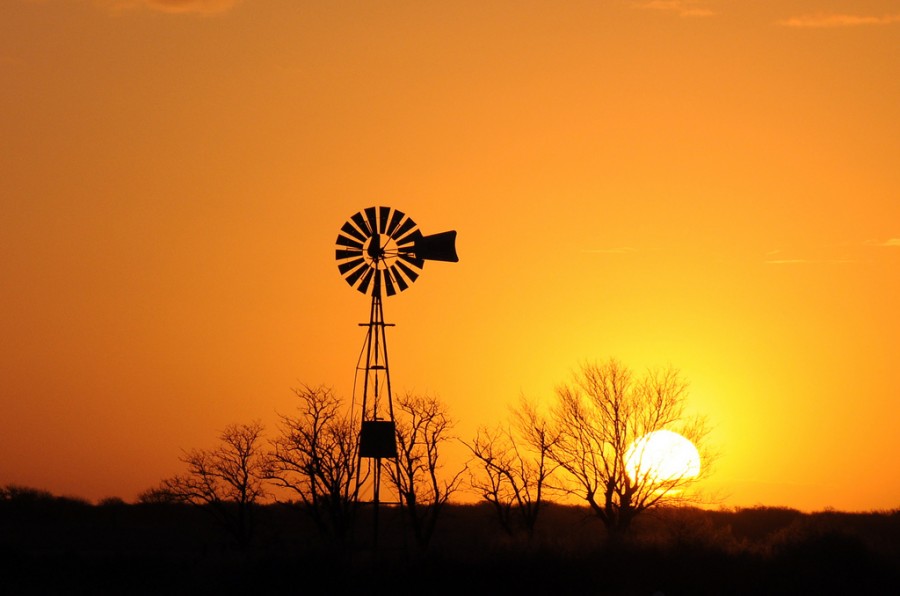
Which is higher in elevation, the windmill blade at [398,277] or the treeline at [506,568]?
the windmill blade at [398,277]

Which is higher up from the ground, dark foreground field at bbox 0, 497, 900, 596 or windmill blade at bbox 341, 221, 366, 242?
windmill blade at bbox 341, 221, 366, 242

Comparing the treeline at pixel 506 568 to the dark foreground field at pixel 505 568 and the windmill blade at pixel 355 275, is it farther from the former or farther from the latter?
the windmill blade at pixel 355 275

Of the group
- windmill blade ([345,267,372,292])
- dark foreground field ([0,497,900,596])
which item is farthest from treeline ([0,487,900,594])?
windmill blade ([345,267,372,292])

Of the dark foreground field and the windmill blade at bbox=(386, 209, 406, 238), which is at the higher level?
the windmill blade at bbox=(386, 209, 406, 238)

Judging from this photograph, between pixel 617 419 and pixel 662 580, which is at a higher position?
pixel 617 419

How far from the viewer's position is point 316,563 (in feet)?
107

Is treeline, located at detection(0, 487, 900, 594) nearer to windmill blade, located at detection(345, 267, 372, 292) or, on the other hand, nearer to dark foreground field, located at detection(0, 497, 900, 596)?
dark foreground field, located at detection(0, 497, 900, 596)

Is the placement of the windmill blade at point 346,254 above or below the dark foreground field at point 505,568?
above

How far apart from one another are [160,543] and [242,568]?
45.1 ft

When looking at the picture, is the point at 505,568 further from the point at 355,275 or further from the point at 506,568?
the point at 355,275

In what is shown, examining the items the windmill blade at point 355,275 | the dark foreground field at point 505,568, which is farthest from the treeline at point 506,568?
the windmill blade at point 355,275

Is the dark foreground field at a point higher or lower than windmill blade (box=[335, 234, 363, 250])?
lower

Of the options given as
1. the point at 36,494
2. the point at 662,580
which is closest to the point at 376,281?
the point at 662,580

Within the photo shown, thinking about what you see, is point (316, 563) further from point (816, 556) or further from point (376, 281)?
point (816, 556)
